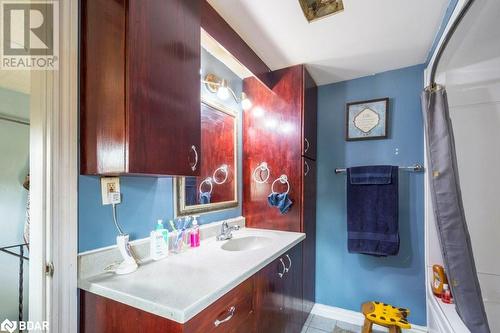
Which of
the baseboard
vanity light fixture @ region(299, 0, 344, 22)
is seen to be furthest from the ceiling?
the baseboard

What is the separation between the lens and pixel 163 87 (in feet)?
3.14

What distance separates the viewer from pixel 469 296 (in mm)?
1317

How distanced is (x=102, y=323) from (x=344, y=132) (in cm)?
219

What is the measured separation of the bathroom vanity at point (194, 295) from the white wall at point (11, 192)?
168 cm

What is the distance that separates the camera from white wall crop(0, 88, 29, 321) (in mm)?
1915

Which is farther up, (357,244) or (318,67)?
(318,67)

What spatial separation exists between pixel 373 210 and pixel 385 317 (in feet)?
2.57

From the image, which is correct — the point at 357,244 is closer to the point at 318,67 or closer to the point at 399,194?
the point at 399,194

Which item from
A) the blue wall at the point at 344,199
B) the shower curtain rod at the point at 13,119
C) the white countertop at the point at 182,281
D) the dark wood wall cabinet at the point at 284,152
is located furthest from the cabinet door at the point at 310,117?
the shower curtain rod at the point at 13,119

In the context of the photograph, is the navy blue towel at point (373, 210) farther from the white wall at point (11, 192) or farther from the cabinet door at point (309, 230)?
the white wall at point (11, 192)

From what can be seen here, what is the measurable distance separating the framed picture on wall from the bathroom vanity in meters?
1.31

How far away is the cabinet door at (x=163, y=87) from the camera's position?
85 centimetres

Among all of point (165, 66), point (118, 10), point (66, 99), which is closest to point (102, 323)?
point (66, 99)

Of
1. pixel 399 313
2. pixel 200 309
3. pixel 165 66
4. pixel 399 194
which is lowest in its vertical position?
pixel 399 313
